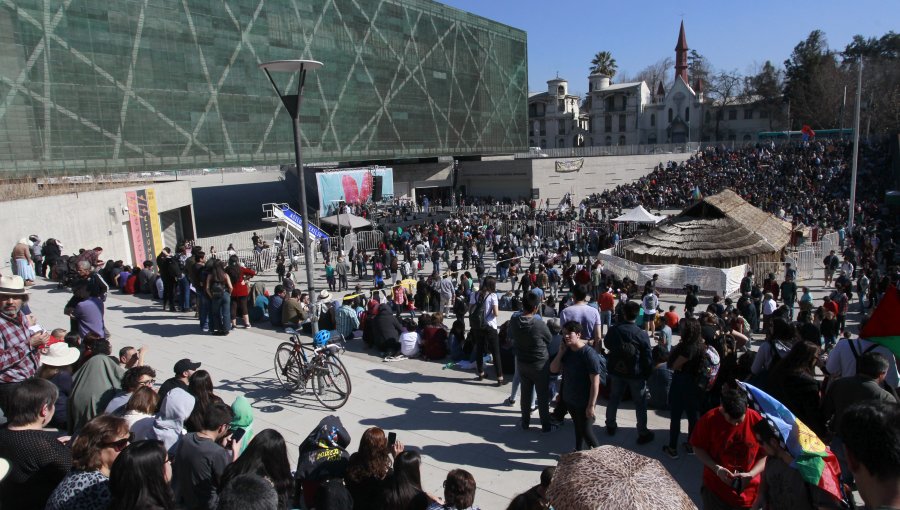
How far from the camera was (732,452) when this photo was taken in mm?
3859

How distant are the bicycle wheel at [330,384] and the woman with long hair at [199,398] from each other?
2.14m

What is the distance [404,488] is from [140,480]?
1504mm

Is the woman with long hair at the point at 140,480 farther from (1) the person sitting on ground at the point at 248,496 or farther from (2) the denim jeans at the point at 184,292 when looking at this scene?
(2) the denim jeans at the point at 184,292

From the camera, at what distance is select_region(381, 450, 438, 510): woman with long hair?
3646mm

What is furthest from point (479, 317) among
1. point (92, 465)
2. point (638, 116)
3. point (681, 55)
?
point (681, 55)

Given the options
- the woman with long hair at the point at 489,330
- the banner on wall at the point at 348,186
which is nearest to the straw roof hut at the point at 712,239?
the woman with long hair at the point at 489,330

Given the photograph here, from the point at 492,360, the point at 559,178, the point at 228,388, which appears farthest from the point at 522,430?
the point at 559,178

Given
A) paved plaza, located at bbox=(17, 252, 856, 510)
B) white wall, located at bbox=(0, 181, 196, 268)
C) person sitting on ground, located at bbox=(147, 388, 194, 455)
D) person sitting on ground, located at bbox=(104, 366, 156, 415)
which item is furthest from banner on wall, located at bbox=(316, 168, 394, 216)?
person sitting on ground, located at bbox=(147, 388, 194, 455)

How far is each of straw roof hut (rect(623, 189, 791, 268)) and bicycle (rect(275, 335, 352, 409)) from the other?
50.2 feet

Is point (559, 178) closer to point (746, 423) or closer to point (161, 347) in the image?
point (161, 347)

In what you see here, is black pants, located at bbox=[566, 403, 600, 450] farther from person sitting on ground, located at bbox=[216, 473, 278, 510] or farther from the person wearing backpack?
person sitting on ground, located at bbox=[216, 473, 278, 510]

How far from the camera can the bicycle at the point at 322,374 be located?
7.11 m

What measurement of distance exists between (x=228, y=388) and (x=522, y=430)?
13.0ft

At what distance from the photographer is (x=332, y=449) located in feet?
13.5
